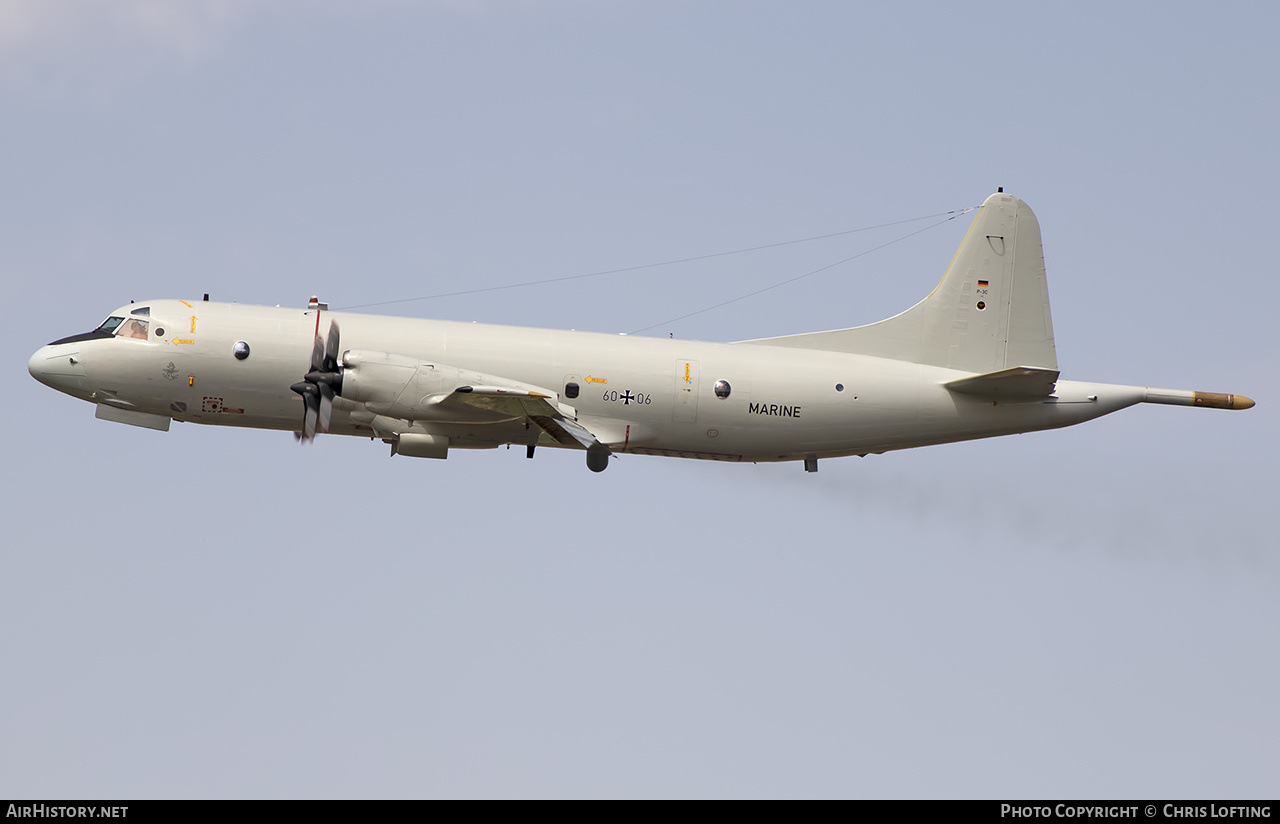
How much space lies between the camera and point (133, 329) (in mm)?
28859

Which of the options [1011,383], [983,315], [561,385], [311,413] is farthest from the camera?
[983,315]

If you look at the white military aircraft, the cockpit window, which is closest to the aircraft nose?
the white military aircraft

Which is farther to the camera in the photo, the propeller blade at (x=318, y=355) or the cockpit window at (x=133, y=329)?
the cockpit window at (x=133, y=329)

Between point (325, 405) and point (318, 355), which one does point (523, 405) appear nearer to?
point (325, 405)

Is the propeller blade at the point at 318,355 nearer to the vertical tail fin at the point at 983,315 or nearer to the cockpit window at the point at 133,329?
the cockpit window at the point at 133,329

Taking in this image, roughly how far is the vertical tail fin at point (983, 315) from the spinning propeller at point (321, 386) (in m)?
9.54

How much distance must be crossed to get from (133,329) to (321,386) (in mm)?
4382

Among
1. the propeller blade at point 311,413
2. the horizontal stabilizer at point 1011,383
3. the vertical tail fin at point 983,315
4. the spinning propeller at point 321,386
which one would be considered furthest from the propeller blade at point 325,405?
the horizontal stabilizer at point 1011,383

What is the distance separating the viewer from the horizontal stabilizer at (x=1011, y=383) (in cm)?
2964

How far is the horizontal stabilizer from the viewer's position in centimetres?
2964

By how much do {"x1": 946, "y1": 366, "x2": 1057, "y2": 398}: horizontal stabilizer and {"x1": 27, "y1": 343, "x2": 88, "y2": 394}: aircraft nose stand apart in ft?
57.0

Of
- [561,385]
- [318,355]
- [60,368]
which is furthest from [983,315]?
[60,368]
